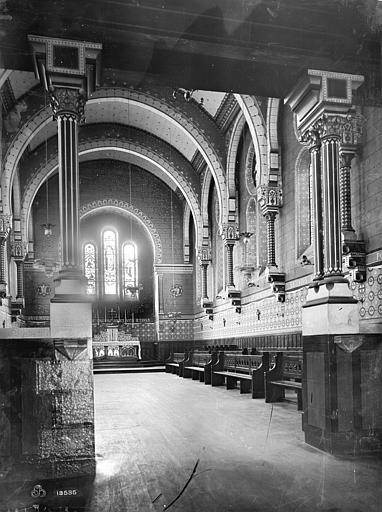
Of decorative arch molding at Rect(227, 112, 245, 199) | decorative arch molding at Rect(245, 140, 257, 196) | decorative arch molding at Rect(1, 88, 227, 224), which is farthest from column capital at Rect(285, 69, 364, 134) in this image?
decorative arch molding at Rect(1, 88, 227, 224)

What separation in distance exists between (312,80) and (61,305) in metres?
3.39

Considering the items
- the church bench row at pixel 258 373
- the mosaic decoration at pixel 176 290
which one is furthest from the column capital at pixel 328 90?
the mosaic decoration at pixel 176 290

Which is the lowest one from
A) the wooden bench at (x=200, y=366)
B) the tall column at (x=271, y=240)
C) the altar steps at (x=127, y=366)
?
the altar steps at (x=127, y=366)

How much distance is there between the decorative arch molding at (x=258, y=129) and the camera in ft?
46.0

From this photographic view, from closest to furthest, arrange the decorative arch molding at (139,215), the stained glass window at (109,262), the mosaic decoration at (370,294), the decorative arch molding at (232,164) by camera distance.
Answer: the mosaic decoration at (370,294) → the decorative arch molding at (232,164) → the decorative arch molding at (139,215) → the stained glass window at (109,262)

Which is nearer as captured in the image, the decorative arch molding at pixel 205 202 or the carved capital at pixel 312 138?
the carved capital at pixel 312 138

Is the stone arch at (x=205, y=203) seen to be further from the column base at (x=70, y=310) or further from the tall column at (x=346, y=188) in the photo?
the column base at (x=70, y=310)

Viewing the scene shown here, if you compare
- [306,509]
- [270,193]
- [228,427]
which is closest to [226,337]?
[270,193]

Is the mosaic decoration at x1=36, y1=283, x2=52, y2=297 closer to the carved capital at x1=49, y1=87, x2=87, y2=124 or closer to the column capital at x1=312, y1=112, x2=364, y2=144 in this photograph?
the carved capital at x1=49, y1=87, x2=87, y2=124

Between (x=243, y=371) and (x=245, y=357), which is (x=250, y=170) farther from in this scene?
(x=243, y=371)

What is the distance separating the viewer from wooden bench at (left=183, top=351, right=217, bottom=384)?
43.1ft

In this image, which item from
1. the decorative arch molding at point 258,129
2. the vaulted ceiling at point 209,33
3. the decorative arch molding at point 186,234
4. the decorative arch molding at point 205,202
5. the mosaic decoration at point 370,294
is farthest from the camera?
the decorative arch molding at point 186,234

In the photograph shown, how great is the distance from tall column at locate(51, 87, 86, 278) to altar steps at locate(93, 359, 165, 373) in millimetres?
15266

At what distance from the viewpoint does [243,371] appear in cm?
1124
